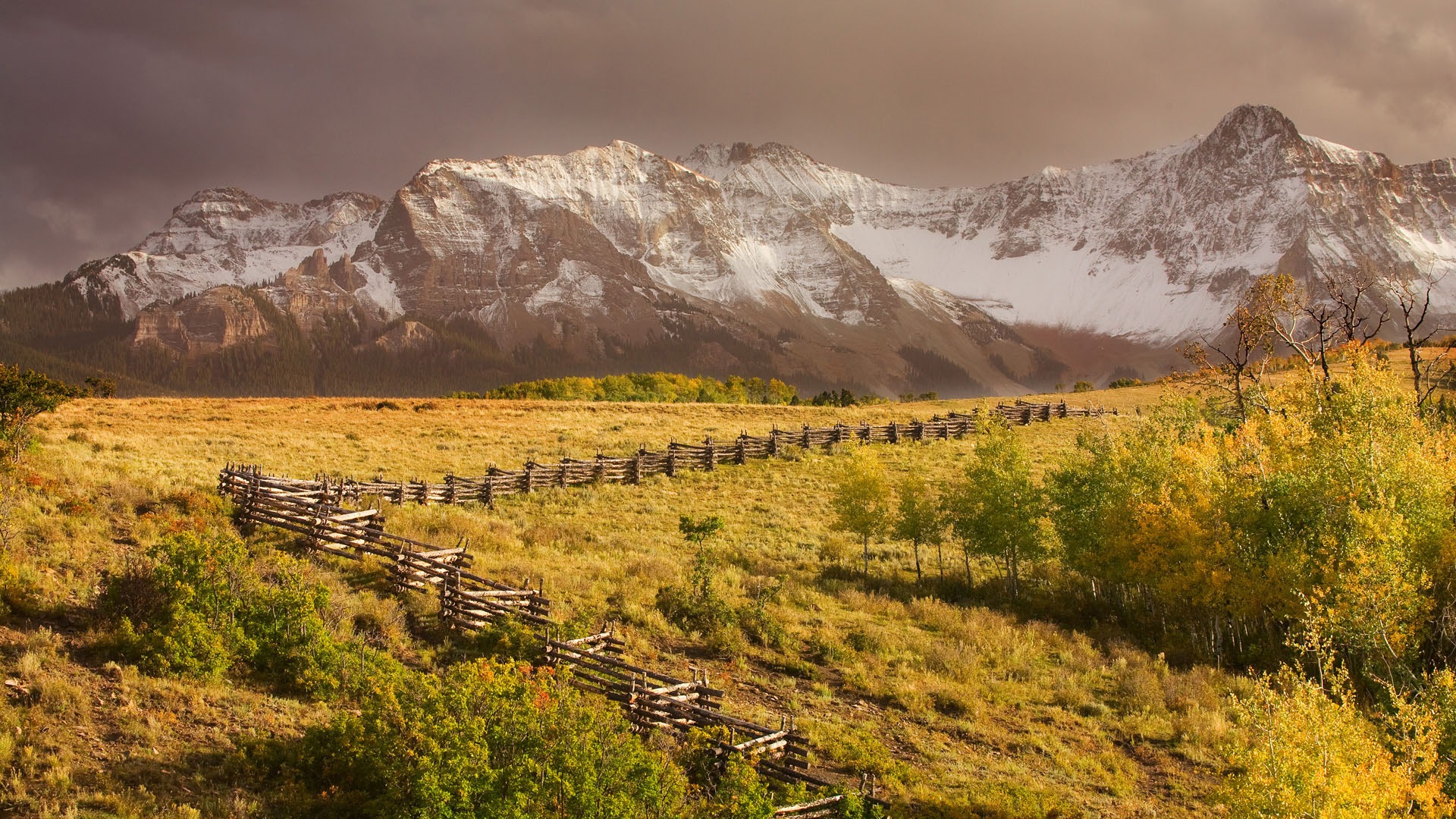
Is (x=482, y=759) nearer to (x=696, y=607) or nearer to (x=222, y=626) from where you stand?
(x=222, y=626)

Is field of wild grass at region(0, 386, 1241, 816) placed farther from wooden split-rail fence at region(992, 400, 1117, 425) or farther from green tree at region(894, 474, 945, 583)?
wooden split-rail fence at region(992, 400, 1117, 425)

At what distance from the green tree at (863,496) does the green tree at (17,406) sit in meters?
27.4

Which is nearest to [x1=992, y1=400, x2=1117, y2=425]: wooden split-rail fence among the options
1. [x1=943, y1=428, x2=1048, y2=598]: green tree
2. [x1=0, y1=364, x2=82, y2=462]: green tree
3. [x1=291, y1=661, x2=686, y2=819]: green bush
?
[x1=943, y1=428, x2=1048, y2=598]: green tree

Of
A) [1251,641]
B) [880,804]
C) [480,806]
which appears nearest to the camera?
[480,806]

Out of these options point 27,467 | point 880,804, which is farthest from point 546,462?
point 880,804

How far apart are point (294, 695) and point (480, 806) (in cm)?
653

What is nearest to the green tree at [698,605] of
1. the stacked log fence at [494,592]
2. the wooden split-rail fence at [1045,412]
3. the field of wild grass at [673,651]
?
the field of wild grass at [673,651]

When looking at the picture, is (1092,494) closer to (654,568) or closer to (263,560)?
(654,568)

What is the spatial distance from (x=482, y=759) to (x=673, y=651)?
11263mm

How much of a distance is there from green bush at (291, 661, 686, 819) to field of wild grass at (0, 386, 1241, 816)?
4.57 feet

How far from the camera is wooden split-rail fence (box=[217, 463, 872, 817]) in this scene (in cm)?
1781

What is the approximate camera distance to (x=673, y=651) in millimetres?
24000

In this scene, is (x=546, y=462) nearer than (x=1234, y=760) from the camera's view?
No

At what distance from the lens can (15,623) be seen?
17406 mm
